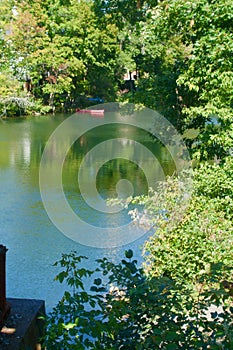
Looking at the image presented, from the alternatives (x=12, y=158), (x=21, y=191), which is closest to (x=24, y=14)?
(x=12, y=158)

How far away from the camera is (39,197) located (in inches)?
334

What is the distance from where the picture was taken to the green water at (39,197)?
5488 mm

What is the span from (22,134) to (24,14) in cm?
818

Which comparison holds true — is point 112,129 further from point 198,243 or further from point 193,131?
point 198,243

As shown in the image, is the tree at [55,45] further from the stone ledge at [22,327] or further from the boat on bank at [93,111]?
the stone ledge at [22,327]

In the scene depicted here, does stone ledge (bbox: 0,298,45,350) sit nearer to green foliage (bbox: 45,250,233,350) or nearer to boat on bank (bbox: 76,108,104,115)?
green foliage (bbox: 45,250,233,350)

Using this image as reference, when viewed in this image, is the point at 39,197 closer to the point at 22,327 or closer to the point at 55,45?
the point at 22,327

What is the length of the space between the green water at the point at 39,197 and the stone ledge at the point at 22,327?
1484mm

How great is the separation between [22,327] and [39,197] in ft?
18.3

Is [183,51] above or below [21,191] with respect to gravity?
above

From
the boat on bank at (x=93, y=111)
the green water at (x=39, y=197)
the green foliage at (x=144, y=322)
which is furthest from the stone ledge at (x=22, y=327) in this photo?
the boat on bank at (x=93, y=111)

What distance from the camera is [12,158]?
38.6ft

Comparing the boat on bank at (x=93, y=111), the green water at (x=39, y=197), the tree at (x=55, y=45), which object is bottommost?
the green water at (x=39, y=197)

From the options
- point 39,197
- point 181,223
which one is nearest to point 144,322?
point 181,223
